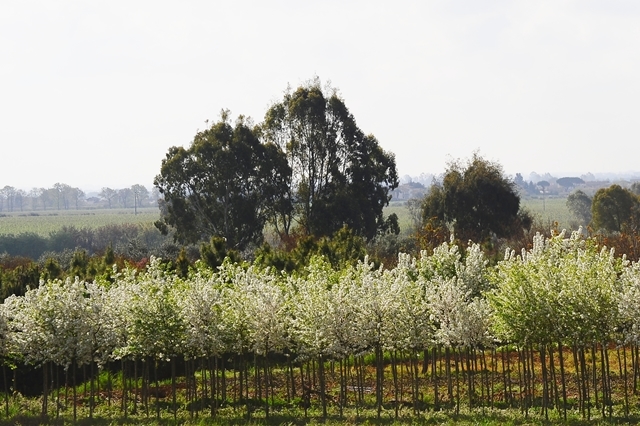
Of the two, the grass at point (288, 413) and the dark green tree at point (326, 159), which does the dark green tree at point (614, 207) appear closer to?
the dark green tree at point (326, 159)

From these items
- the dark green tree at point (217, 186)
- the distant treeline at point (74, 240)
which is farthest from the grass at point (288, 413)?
the distant treeline at point (74, 240)

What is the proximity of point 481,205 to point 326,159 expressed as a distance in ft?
53.6

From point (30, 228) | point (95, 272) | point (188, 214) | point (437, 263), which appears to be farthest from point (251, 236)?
point (30, 228)

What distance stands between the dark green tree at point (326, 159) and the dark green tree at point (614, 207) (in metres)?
31.9

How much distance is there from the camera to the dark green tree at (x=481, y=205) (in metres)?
84.8

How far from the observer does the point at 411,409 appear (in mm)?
34031

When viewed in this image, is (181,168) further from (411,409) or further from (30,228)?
(30,228)

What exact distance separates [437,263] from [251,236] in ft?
132

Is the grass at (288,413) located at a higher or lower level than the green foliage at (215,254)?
lower

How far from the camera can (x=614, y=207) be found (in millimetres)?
102125

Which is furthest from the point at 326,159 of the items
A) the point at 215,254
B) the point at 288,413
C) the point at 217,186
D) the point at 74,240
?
the point at 74,240

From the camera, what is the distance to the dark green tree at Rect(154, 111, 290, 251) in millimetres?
78625

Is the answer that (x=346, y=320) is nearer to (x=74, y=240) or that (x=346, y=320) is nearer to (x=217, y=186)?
(x=217, y=186)

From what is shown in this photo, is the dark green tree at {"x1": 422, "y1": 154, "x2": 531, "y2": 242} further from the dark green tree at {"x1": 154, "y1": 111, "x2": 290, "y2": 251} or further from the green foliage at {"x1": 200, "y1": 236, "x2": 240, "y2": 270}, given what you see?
the green foliage at {"x1": 200, "y1": 236, "x2": 240, "y2": 270}
